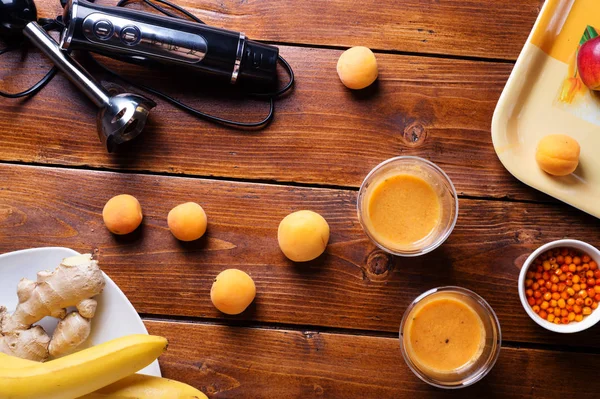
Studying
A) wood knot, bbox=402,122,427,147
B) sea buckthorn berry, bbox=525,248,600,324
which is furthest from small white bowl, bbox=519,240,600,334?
wood knot, bbox=402,122,427,147

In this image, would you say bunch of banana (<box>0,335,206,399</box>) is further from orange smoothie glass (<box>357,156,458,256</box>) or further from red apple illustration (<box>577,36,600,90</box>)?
red apple illustration (<box>577,36,600,90</box>)

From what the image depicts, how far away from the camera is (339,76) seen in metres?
1.00

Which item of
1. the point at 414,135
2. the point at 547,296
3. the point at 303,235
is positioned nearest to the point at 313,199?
the point at 303,235

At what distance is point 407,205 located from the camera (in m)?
0.96

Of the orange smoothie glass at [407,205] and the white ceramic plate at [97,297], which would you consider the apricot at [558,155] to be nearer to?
the orange smoothie glass at [407,205]

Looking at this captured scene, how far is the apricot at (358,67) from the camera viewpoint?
3.15 ft

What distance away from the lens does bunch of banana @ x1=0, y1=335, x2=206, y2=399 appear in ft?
2.61

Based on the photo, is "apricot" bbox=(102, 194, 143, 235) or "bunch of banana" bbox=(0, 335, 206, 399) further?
"apricot" bbox=(102, 194, 143, 235)

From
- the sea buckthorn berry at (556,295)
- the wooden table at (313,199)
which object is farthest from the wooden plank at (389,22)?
the sea buckthorn berry at (556,295)

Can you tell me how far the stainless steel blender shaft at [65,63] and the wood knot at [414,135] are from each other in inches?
21.1

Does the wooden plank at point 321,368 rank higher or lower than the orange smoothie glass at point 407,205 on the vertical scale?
lower

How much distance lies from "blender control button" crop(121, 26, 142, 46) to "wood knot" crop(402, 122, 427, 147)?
0.50 meters

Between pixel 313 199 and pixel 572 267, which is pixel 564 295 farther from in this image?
pixel 313 199

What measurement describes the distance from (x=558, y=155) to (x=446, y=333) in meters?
0.36
